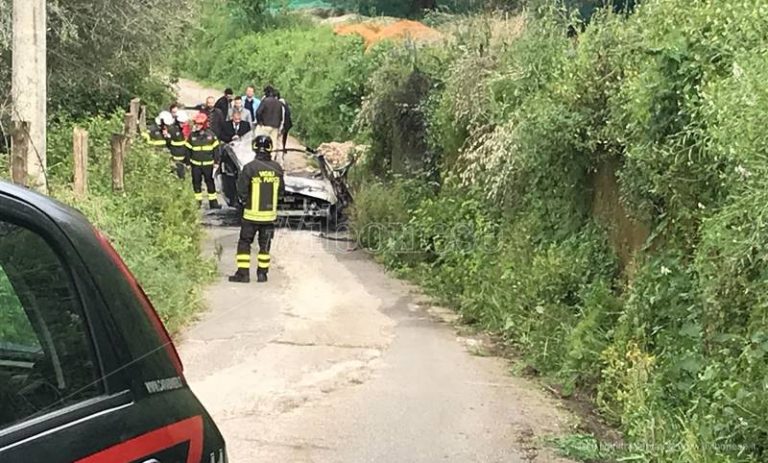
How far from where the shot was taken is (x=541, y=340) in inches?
348

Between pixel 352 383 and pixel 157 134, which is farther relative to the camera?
pixel 157 134

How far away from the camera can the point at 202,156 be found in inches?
667

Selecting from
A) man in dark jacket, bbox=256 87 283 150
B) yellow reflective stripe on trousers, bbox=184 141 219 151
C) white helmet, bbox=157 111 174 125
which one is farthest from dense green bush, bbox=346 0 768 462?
man in dark jacket, bbox=256 87 283 150

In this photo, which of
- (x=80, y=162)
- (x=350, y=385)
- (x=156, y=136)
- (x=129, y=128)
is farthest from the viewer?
(x=156, y=136)

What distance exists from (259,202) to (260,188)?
174mm

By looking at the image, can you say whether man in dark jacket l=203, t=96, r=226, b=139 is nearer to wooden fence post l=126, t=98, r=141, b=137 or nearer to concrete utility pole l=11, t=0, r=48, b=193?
wooden fence post l=126, t=98, r=141, b=137

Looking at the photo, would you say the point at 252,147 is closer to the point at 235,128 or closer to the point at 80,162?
the point at 80,162

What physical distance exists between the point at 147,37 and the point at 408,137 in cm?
433

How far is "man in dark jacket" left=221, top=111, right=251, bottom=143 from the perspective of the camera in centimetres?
2031

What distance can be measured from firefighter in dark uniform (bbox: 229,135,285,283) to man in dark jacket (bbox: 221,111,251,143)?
8.05 metres

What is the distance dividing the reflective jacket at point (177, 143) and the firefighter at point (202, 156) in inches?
14.4

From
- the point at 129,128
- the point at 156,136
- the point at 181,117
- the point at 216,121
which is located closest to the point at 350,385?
the point at 129,128

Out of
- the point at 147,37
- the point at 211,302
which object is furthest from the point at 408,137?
the point at 211,302

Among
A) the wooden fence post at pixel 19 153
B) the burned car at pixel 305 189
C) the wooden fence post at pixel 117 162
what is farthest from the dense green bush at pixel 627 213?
the wooden fence post at pixel 19 153
